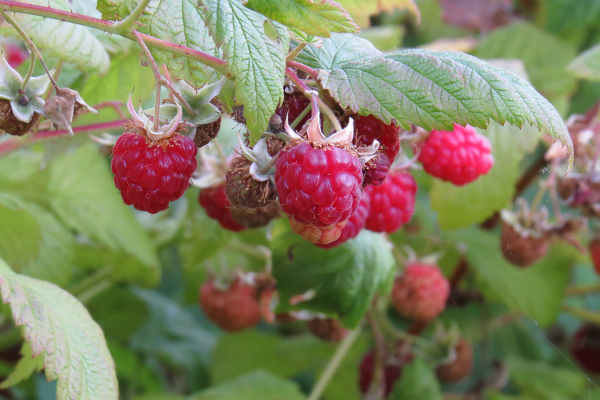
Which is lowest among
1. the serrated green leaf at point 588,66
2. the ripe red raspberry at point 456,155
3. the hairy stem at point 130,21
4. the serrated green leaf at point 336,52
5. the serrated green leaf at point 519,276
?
the serrated green leaf at point 519,276

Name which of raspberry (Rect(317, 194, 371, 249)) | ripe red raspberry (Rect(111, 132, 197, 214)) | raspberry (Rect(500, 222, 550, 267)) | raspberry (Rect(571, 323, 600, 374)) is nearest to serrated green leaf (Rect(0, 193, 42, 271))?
ripe red raspberry (Rect(111, 132, 197, 214))

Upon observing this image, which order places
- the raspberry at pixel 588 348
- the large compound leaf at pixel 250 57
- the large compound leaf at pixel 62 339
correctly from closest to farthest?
1. the large compound leaf at pixel 250 57
2. the large compound leaf at pixel 62 339
3. the raspberry at pixel 588 348

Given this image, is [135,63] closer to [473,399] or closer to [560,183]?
[560,183]

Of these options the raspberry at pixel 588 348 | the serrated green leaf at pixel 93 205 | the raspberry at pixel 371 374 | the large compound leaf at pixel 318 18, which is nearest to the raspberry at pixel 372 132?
the large compound leaf at pixel 318 18

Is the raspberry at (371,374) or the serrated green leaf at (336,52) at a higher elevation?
the serrated green leaf at (336,52)

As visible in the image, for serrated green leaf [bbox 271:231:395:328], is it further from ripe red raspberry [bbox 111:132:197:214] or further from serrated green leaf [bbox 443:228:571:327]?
serrated green leaf [bbox 443:228:571:327]

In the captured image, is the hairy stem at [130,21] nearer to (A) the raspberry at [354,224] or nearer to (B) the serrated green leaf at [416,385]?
(A) the raspberry at [354,224]

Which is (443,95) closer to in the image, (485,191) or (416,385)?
(485,191)
